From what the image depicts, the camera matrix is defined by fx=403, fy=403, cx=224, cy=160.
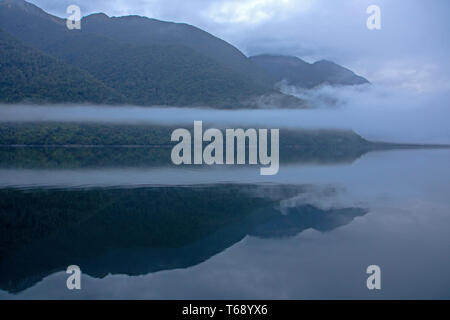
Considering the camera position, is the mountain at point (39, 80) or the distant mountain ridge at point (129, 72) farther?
the distant mountain ridge at point (129, 72)

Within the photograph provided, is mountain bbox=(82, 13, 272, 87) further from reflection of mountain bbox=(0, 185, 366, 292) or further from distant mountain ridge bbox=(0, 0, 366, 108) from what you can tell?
reflection of mountain bbox=(0, 185, 366, 292)

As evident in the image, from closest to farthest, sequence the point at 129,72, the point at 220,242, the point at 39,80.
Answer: the point at 220,242, the point at 39,80, the point at 129,72

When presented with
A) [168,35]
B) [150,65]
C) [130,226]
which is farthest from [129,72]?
[130,226]

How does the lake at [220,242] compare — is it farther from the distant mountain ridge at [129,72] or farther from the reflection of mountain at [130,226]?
the distant mountain ridge at [129,72]

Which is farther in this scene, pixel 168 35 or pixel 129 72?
pixel 168 35

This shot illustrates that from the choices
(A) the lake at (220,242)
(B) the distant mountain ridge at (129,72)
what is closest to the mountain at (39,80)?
(B) the distant mountain ridge at (129,72)

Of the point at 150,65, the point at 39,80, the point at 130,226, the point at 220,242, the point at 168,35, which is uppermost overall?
the point at 168,35

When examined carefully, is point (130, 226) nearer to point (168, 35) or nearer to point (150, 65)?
point (150, 65)
